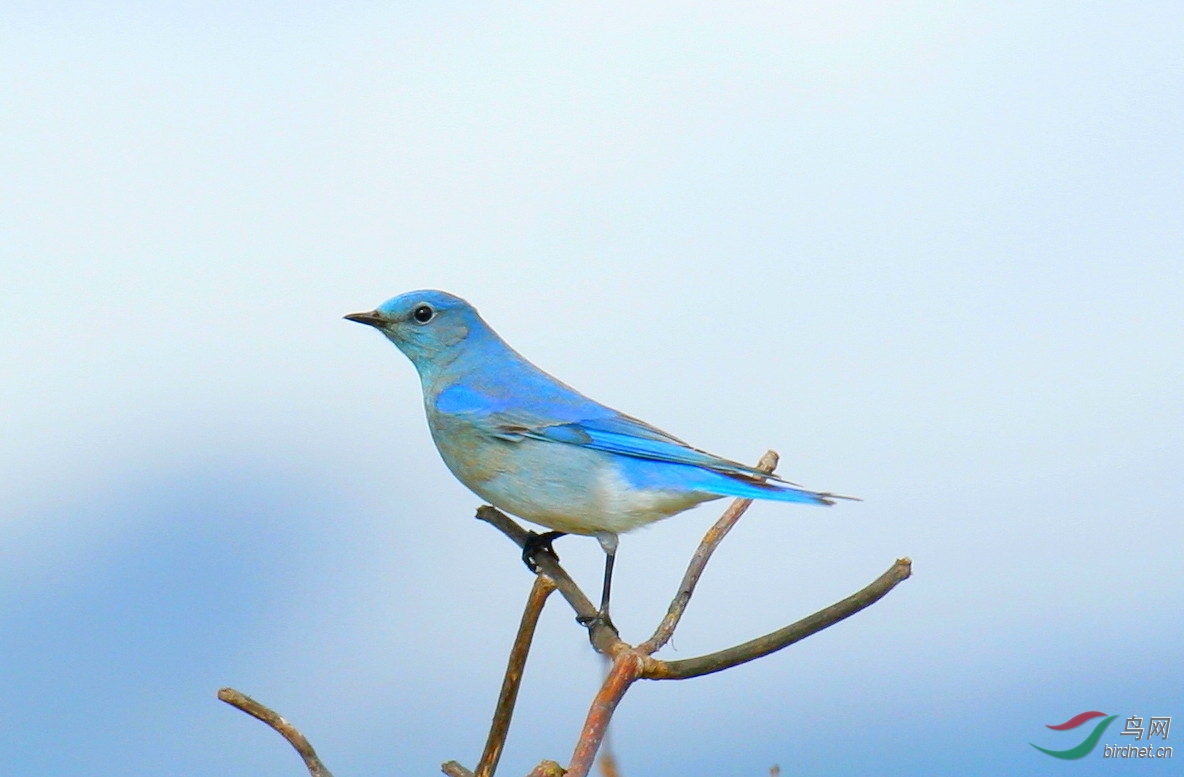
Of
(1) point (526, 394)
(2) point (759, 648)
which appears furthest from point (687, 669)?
(1) point (526, 394)

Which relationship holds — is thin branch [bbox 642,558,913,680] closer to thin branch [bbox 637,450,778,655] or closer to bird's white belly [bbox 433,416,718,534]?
thin branch [bbox 637,450,778,655]

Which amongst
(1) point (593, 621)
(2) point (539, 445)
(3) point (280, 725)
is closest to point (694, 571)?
(1) point (593, 621)

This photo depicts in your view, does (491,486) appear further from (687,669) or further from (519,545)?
(687,669)

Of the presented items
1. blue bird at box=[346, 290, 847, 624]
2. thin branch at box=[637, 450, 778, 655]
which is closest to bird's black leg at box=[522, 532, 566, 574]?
blue bird at box=[346, 290, 847, 624]

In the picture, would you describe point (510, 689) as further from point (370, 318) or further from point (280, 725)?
point (370, 318)

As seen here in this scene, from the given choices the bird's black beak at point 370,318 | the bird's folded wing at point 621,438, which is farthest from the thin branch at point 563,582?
the bird's black beak at point 370,318

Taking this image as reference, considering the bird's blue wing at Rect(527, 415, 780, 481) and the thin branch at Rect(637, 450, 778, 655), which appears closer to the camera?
the thin branch at Rect(637, 450, 778, 655)
